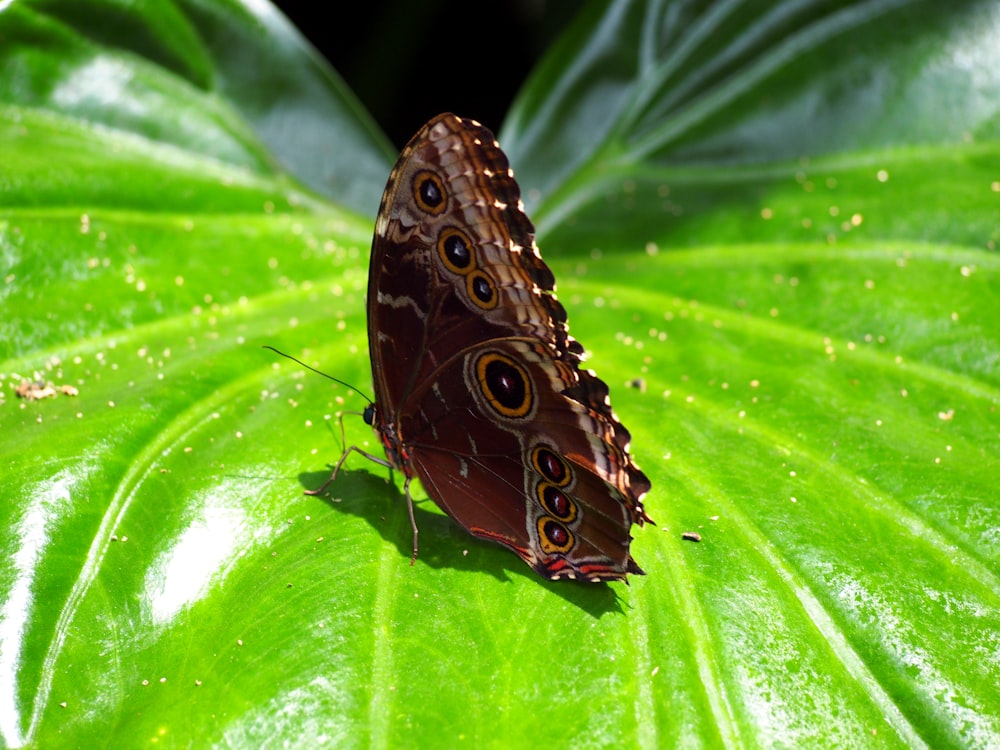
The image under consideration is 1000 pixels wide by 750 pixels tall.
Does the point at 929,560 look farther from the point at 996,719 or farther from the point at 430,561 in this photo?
the point at 430,561

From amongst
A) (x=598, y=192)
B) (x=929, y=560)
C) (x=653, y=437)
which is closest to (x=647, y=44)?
(x=598, y=192)

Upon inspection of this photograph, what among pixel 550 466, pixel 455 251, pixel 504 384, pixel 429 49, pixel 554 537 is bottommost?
pixel 554 537

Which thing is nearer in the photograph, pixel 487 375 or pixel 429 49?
pixel 487 375

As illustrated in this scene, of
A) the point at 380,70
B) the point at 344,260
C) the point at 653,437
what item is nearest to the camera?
the point at 653,437

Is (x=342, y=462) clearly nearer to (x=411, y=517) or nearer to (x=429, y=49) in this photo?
(x=411, y=517)

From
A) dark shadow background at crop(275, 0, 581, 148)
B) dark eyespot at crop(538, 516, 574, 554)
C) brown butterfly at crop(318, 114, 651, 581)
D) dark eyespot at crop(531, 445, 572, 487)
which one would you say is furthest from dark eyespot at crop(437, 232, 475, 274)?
dark shadow background at crop(275, 0, 581, 148)

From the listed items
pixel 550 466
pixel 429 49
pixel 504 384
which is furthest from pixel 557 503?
pixel 429 49

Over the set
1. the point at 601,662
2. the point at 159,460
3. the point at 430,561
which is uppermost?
the point at 159,460
